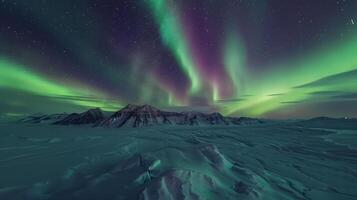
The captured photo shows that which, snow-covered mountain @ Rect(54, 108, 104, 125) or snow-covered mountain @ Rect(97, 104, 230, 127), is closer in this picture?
snow-covered mountain @ Rect(97, 104, 230, 127)

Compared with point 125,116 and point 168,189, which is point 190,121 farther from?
point 168,189

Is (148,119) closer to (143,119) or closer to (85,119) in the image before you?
(143,119)

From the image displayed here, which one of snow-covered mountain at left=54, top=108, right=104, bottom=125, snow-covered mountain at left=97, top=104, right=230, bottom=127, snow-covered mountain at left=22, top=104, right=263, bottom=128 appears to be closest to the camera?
snow-covered mountain at left=97, top=104, right=230, bottom=127

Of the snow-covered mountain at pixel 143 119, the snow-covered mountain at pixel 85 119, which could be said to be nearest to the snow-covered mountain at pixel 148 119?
the snow-covered mountain at pixel 143 119

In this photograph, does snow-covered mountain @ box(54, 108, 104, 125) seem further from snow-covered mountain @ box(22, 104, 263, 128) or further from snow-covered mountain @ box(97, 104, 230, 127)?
snow-covered mountain @ box(97, 104, 230, 127)

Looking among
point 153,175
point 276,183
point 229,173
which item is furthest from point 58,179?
point 276,183

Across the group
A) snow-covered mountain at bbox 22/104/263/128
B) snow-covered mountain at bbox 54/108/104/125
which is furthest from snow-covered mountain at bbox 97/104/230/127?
snow-covered mountain at bbox 54/108/104/125

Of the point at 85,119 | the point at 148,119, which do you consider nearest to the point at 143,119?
the point at 148,119

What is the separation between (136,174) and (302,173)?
11260 millimetres

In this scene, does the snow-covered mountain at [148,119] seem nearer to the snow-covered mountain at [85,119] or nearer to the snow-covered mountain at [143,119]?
the snow-covered mountain at [143,119]

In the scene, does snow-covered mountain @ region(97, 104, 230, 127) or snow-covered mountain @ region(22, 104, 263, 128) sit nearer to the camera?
snow-covered mountain @ region(97, 104, 230, 127)

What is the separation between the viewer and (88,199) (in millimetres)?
8625

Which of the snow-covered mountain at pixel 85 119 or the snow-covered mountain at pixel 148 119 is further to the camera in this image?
the snow-covered mountain at pixel 85 119

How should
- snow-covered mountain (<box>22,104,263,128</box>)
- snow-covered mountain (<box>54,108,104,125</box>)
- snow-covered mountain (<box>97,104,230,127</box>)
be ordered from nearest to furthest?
snow-covered mountain (<box>97,104,230,127</box>), snow-covered mountain (<box>22,104,263,128</box>), snow-covered mountain (<box>54,108,104,125</box>)
